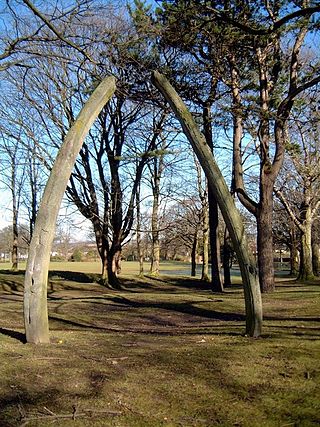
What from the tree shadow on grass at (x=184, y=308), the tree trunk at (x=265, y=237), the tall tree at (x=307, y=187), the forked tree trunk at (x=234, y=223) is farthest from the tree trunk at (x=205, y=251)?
the forked tree trunk at (x=234, y=223)

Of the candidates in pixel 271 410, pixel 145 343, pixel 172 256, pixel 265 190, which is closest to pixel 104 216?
pixel 265 190

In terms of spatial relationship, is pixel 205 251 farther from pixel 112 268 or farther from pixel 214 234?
pixel 214 234

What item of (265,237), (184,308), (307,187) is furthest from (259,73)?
(307,187)

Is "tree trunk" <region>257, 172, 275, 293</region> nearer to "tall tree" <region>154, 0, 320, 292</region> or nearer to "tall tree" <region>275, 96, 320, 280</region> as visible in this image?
"tall tree" <region>154, 0, 320, 292</region>

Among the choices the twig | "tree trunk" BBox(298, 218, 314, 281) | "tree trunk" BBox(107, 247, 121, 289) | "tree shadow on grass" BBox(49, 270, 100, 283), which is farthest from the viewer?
"tree shadow on grass" BBox(49, 270, 100, 283)

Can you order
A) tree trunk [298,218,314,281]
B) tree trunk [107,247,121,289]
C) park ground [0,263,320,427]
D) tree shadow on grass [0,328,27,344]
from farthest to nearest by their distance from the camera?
tree trunk [298,218,314,281], tree trunk [107,247,121,289], tree shadow on grass [0,328,27,344], park ground [0,263,320,427]

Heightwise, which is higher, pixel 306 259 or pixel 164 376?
pixel 306 259

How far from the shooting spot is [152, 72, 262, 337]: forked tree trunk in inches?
283

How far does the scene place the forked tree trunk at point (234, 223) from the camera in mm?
7176

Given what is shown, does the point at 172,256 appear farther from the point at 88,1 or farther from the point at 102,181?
the point at 88,1

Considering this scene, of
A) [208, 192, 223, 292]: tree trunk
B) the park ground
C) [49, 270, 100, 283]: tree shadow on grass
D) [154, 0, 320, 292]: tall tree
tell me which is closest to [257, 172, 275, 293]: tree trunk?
[154, 0, 320, 292]: tall tree

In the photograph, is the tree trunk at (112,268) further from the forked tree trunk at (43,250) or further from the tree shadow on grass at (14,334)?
the forked tree trunk at (43,250)

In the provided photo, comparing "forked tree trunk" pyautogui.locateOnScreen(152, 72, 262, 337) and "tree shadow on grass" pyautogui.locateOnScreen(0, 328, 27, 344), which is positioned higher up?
"forked tree trunk" pyautogui.locateOnScreen(152, 72, 262, 337)

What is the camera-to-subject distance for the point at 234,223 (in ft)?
23.9
